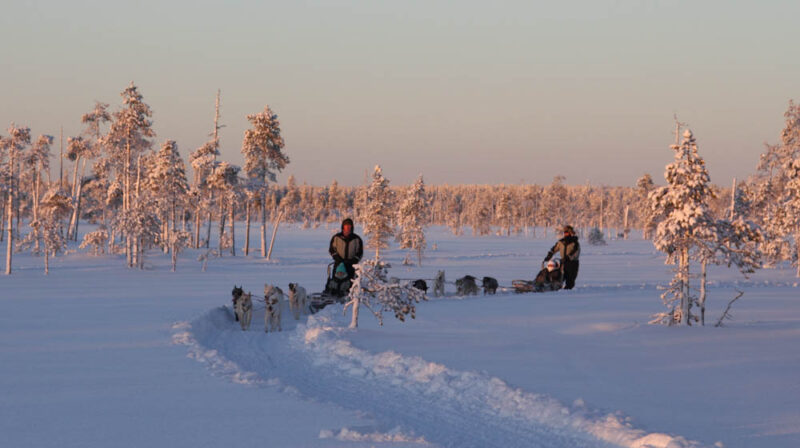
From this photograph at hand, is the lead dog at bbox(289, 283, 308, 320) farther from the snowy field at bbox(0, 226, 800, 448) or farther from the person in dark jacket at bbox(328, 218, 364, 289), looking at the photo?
the person in dark jacket at bbox(328, 218, 364, 289)

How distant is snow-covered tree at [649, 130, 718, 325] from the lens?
41.7ft

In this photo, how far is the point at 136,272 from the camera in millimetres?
29391

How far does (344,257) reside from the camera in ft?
52.3

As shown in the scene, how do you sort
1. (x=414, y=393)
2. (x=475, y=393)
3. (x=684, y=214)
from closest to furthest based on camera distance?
(x=475, y=393)
(x=414, y=393)
(x=684, y=214)

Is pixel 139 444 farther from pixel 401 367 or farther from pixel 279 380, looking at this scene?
pixel 401 367

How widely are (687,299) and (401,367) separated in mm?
7052

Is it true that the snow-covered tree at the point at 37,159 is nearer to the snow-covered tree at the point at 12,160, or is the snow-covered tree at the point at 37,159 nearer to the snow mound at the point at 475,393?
the snow-covered tree at the point at 12,160

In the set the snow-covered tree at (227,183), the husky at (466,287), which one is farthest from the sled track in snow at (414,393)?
the snow-covered tree at (227,183)

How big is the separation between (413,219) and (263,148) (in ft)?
37.1

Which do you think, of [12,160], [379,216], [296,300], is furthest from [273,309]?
[379,216]

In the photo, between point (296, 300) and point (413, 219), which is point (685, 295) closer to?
point (296, 300)

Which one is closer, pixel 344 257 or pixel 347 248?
pixel 347 248

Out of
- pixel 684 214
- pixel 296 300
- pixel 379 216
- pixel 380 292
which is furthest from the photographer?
pixel 379 216

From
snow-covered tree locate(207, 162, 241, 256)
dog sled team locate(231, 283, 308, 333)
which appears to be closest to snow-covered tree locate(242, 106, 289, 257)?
snow-covered tree locate(207, 162, 241, 256)
